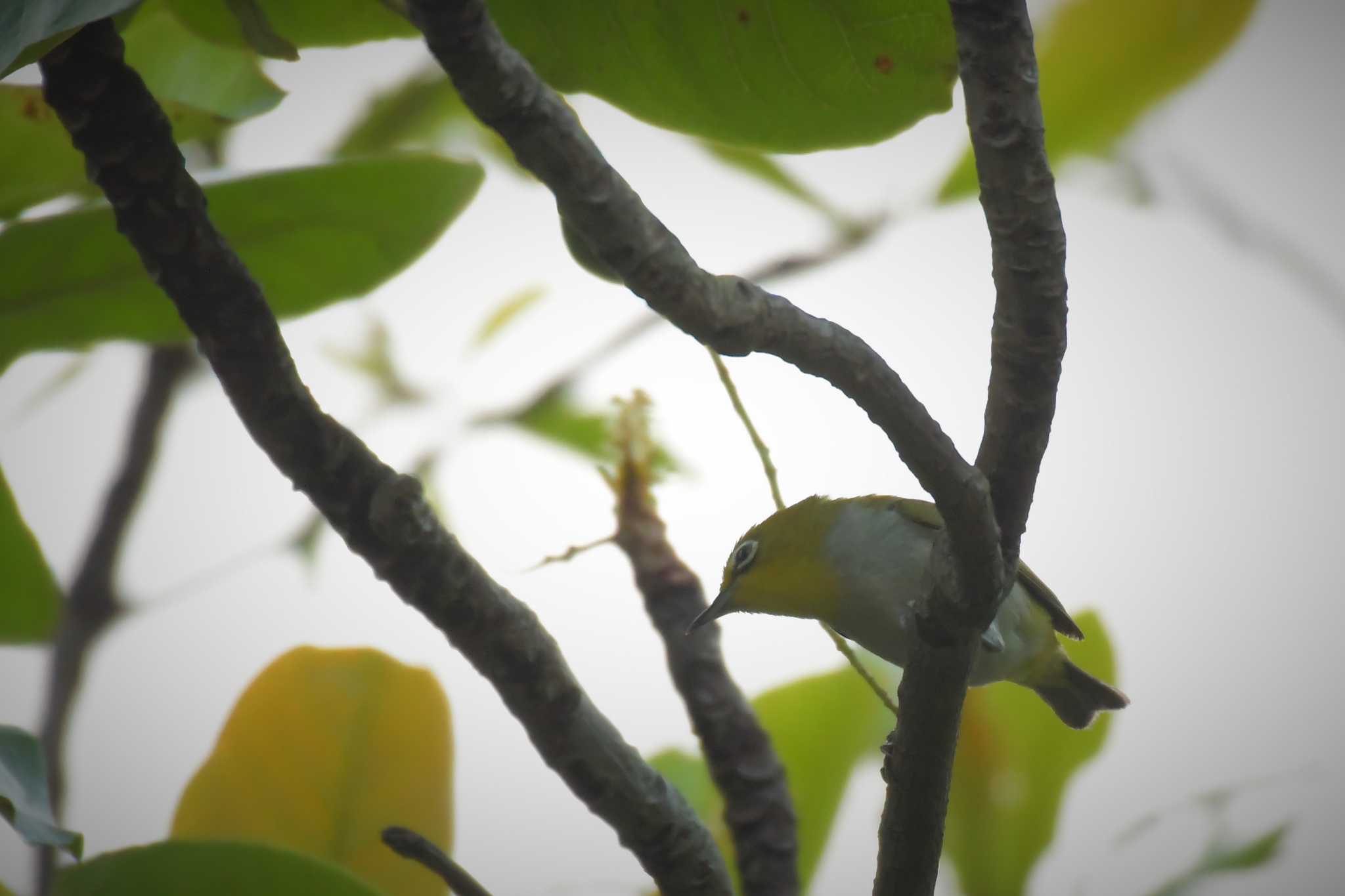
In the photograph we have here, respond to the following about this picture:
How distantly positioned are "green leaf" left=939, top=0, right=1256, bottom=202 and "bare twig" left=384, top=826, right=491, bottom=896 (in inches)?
34.1

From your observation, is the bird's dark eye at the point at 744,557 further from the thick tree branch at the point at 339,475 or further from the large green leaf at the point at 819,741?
the thick tree branch at the point at 339,475

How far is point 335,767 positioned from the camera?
1086 millimetres

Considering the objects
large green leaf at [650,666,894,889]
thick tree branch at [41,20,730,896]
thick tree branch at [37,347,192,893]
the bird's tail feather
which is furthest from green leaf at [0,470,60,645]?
the bird's tail feather

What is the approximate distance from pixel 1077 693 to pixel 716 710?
799mm

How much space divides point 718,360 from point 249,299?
18.8 inches

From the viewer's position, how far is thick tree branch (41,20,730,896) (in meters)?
0.77

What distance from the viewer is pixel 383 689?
3.61 ft

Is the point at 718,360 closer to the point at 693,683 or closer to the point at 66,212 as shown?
the point at 693,683

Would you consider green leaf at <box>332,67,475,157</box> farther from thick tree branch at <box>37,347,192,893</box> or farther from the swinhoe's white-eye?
the swinhoe's white-eye

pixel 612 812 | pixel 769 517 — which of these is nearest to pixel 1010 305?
pixel 612 812

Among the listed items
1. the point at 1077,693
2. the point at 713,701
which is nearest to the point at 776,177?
the point at 713,701

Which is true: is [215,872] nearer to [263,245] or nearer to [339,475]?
[339,475]

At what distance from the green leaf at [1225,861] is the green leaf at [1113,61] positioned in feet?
2.69

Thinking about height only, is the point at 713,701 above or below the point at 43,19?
below
